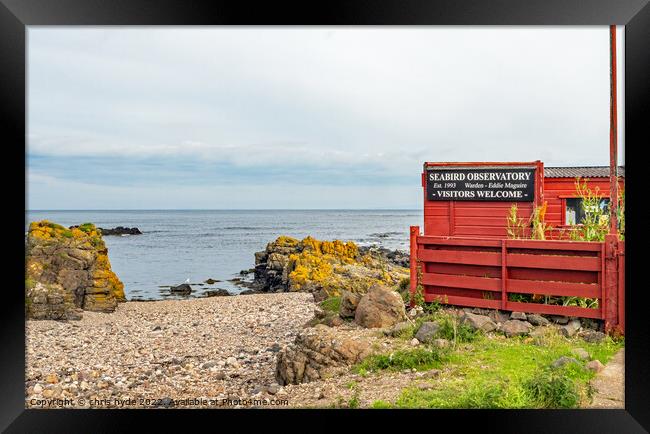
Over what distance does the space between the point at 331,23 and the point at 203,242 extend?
27916mm

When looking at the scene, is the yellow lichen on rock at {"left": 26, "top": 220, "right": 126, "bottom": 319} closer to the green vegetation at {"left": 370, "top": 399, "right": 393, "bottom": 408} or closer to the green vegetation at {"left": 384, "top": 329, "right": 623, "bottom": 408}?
the green vegetation at {"left": 370, "top": 399, "right": 393, "bottom": 408}

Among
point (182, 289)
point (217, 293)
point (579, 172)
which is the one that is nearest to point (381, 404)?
point (579, 172)

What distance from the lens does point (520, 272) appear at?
20.3ft

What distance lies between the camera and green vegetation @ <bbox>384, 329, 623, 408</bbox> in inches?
147

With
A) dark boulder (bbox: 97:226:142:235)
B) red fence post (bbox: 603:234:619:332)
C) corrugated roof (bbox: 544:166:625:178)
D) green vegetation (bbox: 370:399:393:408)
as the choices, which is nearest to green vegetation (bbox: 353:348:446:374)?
green vegetation (bbox: 370:399:393:408)

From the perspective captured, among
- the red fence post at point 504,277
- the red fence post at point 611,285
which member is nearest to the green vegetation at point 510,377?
the red fence post at point 611,285

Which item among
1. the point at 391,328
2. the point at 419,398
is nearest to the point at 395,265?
the point at 391,328

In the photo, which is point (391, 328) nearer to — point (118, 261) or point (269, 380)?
point (269, 380)

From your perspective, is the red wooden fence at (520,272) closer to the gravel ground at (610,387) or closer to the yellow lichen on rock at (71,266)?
the gravel ground at (610,387)

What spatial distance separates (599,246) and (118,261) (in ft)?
71.0

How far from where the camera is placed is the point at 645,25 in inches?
130

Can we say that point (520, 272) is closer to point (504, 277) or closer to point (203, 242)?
point (504, 277)

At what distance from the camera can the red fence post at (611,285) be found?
5.49 metres

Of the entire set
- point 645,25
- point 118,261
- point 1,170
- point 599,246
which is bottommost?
point 118,261
